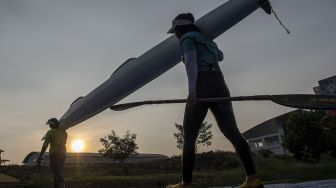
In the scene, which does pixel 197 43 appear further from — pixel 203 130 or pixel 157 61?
pixel 203 130

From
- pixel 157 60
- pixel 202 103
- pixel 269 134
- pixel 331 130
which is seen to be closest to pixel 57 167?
pixel 157 60

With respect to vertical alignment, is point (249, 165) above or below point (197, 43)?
below

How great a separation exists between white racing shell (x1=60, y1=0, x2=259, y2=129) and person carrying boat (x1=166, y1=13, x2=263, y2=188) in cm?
485

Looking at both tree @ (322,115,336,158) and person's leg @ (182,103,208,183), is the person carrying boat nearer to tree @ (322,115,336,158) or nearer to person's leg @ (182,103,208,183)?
person's leg @ (182,103,208,183)

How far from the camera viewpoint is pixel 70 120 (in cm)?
1071

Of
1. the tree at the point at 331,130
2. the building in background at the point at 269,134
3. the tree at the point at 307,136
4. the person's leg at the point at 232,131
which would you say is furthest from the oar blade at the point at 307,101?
the building in background at the point at 269,134

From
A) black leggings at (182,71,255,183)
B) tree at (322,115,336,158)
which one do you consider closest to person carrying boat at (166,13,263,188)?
black leggings at (182,71,255,183)

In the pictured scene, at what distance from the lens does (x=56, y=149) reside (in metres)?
8.81

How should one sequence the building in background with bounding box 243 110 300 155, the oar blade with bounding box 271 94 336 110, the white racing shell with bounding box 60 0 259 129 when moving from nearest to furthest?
the oar blade with bounding box 271 94 336 110 < the white racing shell with bounding box 60 0 259 129 < the building in background with bounding box 243 110 300 155

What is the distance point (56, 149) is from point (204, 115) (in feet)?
19.5

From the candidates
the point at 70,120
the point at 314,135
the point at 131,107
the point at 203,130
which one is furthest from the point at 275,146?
the point at 131,107

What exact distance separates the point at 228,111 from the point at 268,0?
6.40 meters

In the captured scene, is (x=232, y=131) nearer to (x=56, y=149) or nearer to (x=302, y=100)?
(x=302, y=100)

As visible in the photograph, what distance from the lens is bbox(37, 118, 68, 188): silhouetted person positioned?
8.68 m
